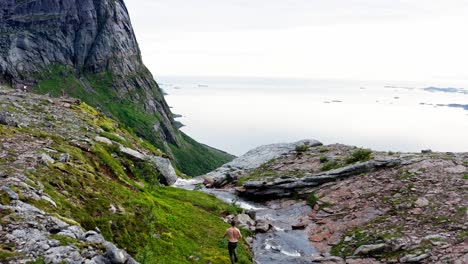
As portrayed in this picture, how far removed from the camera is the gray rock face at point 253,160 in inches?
2716

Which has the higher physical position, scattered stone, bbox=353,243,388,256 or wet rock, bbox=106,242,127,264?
wet rock, bbox=106,242,127,264

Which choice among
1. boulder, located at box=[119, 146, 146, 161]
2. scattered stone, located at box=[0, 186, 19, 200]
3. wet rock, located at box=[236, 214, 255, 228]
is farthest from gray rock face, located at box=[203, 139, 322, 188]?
scattered stone, located at box=[0, 186, 19, 200]

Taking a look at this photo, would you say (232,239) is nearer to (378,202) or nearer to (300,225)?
(300,225)

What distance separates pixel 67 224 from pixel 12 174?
5.39 metres

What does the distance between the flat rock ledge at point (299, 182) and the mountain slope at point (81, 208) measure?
10.5m

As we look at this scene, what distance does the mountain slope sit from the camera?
51.7ft

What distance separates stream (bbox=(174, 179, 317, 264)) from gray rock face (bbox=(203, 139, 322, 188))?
1543 centimetres

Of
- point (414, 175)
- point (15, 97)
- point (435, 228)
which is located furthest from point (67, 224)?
point (15, 97)

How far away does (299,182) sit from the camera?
51.5 meters

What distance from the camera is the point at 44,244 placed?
1517 cm

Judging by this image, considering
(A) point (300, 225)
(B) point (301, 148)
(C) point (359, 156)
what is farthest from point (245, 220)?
(B) point (301, 148)

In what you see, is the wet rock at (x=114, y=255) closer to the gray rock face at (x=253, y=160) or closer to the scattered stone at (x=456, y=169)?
the scattered stone at (x=456, y=169)

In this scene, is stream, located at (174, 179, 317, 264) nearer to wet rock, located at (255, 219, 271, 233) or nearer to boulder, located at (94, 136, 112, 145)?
wet rock, located at (255, 219, 271, 233)

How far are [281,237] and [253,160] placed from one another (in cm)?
3763
